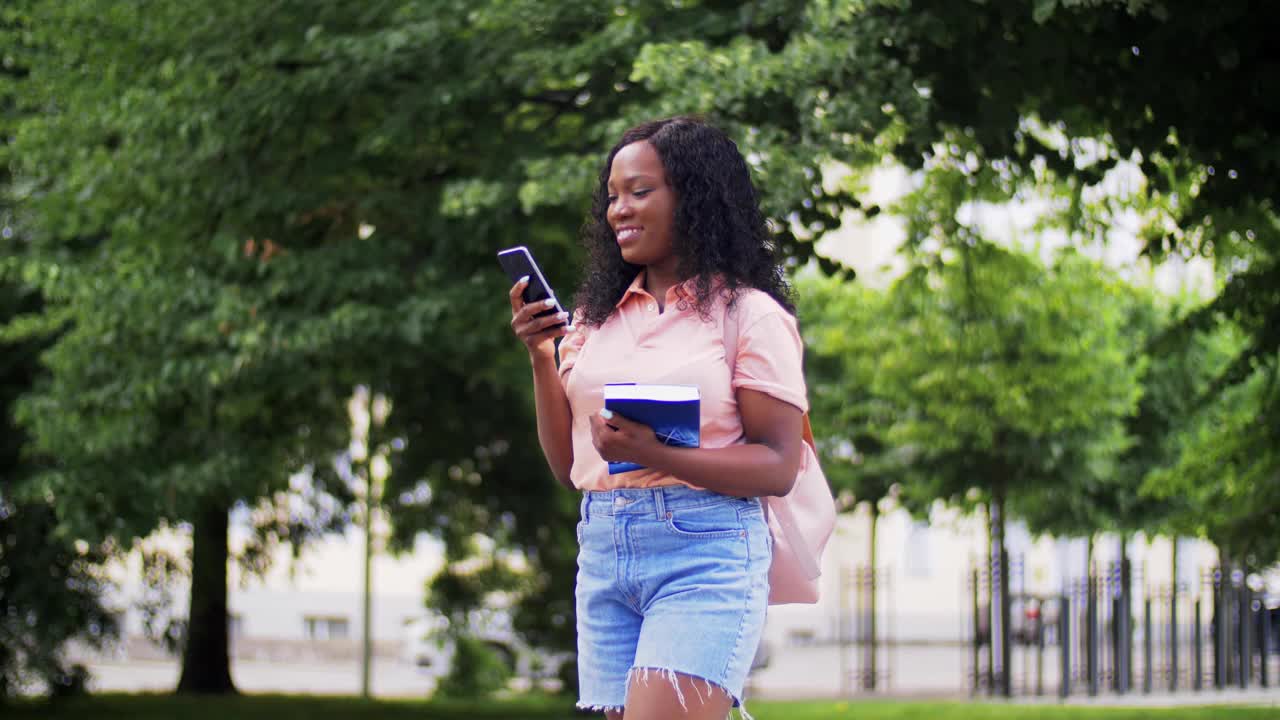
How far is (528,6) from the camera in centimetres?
862

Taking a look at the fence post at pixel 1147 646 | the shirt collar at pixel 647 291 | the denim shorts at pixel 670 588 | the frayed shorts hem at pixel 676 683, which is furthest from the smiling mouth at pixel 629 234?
the fence post at pixel 1147 646

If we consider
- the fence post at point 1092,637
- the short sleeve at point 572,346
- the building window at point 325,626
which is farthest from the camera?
the building window at point 325,626

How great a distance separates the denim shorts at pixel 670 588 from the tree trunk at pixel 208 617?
13637 mm

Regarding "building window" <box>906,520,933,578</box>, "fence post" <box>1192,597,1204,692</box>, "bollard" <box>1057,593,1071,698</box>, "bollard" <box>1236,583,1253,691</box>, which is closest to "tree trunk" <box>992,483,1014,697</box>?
"bollard" <box>1057,593,1071,698</box>

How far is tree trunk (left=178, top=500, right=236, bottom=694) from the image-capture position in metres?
16.6

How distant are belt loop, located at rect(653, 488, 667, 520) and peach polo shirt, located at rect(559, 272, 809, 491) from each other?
18 millimetres

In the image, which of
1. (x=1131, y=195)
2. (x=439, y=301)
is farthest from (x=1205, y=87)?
(x=439, y=301)

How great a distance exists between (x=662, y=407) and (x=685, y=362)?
0.21m

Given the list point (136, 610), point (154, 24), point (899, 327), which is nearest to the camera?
point (154, 24)

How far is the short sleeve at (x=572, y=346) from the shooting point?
10.5ft

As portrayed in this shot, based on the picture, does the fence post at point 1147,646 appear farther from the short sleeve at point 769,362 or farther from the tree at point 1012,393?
the short sleeve at point 769,362

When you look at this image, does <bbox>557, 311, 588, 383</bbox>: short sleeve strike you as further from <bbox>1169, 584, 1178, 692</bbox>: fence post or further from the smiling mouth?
<bbox>1169, 584, 1178, 692</bbox>: fence post

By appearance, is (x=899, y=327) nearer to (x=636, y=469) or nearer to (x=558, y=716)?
(x=558, y=716)

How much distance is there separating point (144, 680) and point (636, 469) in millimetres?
25470
